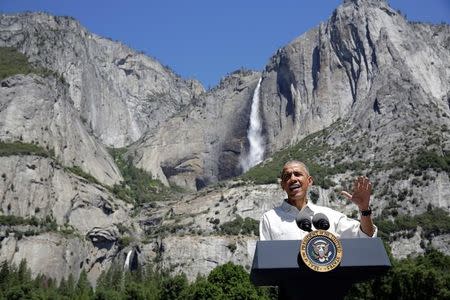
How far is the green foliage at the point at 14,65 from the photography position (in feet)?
437

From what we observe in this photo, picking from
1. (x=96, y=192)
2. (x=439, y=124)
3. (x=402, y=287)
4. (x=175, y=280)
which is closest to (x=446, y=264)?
(x=402, y=287)

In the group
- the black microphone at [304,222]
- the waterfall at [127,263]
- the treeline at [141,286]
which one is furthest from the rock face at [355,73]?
the black microphone at [304,222]

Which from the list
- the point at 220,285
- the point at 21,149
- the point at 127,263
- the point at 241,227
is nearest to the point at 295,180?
the point at 220,285

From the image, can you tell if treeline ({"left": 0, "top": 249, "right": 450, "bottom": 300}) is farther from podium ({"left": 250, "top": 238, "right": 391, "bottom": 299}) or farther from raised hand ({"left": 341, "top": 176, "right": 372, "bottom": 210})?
podium ({"left": 250, "top": 238, "right": 391, "bottom": 299})

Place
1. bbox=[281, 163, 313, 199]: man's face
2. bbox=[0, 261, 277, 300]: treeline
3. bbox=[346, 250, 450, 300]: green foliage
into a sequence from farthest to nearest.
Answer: bbox=[0, 261, 277, 300]: treeline < bbox=[346, 250, 450, 300]: green foliage < bbox=[281, 163, 313, 199]: man's face

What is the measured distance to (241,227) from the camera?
105 meters

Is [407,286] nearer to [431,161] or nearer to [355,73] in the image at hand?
[431,161]

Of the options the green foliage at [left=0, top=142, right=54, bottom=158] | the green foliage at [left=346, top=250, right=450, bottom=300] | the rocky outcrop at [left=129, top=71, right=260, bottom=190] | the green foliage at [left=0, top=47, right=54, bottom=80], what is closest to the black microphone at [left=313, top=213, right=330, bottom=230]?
the green foliage at [left=346, top=250, right=450, bottom=300]

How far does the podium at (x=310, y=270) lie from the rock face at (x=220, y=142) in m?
86.4

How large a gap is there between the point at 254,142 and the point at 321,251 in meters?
160

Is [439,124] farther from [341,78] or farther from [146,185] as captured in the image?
[146,185]

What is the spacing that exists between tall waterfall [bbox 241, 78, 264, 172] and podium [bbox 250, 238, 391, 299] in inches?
6060

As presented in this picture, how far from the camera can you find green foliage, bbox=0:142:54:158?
112m

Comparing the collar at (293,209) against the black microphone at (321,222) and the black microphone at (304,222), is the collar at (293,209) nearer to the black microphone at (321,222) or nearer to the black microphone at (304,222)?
the black microphone at (304,222)
